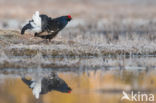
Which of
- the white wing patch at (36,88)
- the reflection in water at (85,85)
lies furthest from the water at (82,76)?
the white wing patch at (36,88)

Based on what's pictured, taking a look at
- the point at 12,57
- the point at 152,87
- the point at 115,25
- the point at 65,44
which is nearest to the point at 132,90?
the point at 152,87

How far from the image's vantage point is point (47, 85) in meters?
14.8

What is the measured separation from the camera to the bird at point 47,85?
1424 cm

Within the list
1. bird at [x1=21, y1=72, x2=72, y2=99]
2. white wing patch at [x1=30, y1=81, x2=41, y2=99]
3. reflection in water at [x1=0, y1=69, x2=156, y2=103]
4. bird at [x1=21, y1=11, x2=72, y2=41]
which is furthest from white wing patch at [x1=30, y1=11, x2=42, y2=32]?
white wing patch at [x1=30, y1=81, x2=41, y2=99]

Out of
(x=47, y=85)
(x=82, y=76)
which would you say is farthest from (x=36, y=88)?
(x=82, y=76)

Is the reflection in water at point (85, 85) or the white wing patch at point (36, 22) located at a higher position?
the white wing patch at point (36, 22)

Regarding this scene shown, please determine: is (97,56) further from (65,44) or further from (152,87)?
(152,87)

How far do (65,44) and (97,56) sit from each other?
1922mm

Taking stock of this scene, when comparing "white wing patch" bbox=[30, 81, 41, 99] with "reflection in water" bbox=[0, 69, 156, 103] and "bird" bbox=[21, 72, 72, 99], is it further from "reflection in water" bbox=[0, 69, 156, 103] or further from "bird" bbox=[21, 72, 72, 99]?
"reflection in water" bbox=[0, 69, 156, 103]

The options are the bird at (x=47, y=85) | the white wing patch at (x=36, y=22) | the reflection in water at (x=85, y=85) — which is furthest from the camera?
the white wing patch at (x=36, y=22)

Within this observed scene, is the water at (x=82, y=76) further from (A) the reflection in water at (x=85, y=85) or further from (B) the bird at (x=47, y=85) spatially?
(B) the bird at (x=47, y=85)

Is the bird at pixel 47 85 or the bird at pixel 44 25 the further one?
the bird at pixel 44 25

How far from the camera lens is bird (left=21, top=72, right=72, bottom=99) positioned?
1424 centimetres

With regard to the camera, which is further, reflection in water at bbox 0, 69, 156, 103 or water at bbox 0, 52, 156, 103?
water at bbox 0, 52, 156, 103
